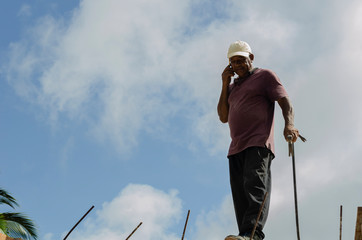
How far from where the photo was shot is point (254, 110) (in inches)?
189

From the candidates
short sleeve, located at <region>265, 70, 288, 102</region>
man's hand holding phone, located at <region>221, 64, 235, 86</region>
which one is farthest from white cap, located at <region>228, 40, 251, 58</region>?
short sleeve, located at <region>265, 70, 288, 102</region>

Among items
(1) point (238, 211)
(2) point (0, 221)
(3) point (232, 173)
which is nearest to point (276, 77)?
(3) point (232, 173)

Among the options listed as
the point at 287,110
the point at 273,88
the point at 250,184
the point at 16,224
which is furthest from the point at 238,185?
the point at 16,224

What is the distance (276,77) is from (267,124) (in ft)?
1.48

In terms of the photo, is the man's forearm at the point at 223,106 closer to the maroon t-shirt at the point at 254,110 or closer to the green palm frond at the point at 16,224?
the maroon t-shirt at the point at 254,110

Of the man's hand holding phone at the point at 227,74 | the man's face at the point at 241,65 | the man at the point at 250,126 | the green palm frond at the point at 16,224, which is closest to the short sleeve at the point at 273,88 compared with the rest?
the man at the point at 250,126

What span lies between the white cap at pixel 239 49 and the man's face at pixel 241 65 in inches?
1.7

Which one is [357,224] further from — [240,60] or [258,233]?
[240,60]

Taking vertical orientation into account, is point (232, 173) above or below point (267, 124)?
below

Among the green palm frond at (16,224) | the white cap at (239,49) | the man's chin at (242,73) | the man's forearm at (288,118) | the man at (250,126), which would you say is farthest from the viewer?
the green palm frond at (16,224)

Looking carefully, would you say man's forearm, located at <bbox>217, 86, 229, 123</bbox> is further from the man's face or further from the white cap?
the white cap

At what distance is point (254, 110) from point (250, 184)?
71cm

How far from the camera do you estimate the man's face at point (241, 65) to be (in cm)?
496

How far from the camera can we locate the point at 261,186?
4.45m
